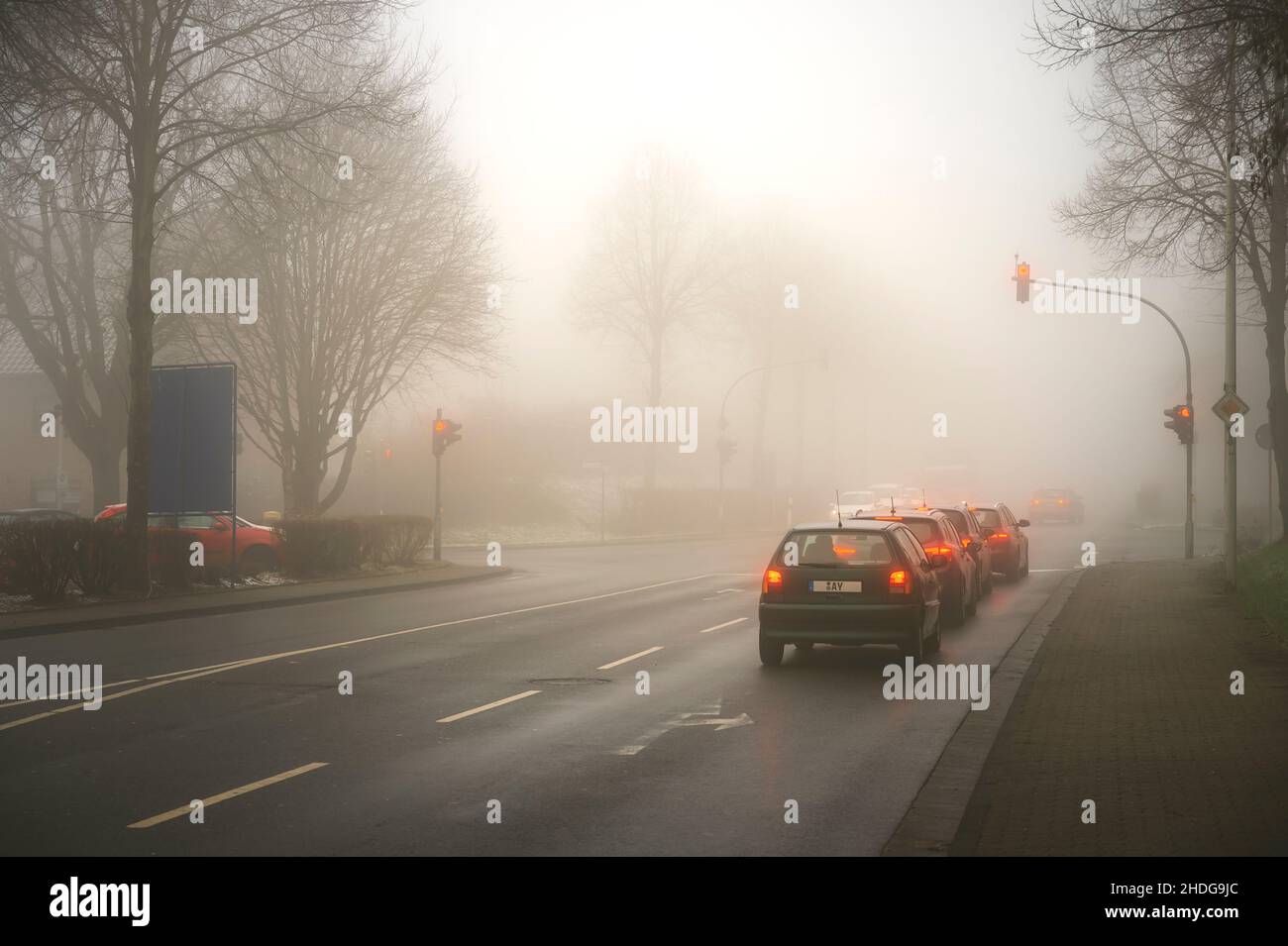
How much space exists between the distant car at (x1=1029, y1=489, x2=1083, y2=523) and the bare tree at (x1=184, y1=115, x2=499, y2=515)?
115 ft

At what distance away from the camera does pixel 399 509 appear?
48.5 metres

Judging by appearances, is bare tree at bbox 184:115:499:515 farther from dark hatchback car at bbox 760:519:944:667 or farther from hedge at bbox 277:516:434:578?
dark hatchback car at bbox 760:519:944:667

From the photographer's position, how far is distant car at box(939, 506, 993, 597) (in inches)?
856

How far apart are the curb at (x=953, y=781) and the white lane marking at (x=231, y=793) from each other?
12.8 feet

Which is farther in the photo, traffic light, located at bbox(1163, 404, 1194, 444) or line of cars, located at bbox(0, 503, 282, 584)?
traffic light, located at bbox(1163, 404, 1194, 444)

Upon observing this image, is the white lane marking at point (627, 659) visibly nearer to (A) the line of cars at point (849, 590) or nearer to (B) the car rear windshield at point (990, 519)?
(A) the line of cars at point (849, 590)

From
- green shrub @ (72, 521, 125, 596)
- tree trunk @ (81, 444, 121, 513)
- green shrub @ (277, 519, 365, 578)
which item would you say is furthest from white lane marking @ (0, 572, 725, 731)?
tree trunk @ (81, 444, 121, 513)

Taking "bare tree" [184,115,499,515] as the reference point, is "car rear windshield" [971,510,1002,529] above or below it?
below

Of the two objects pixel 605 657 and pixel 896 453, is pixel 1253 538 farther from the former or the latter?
pixel 896 453

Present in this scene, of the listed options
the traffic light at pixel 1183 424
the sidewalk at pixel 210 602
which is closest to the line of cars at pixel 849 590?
the sidewalk at pixel 210 602

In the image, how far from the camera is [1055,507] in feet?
196

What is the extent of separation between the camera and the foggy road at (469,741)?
7.01 m
